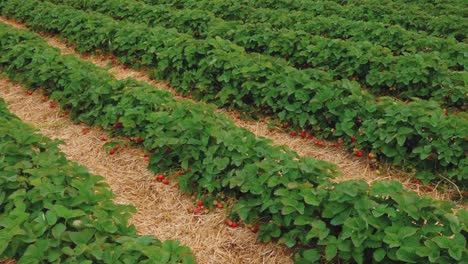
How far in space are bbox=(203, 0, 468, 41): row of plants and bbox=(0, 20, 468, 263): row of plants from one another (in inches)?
188

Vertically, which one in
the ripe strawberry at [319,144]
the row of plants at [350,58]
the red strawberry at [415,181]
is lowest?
the ripe strawberry at [319,144]

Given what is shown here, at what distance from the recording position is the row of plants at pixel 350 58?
5.54m

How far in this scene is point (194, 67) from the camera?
6.47 m

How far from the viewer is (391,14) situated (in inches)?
332

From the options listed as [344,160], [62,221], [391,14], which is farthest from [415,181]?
[391,14]

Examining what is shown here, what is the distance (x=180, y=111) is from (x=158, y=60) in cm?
276

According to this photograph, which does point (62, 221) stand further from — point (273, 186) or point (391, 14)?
point (391, 14)

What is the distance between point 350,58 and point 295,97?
1.63m

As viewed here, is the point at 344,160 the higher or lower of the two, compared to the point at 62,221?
lower

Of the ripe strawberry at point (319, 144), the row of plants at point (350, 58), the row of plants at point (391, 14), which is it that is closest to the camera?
the ripe strawberry at point (319, 144)

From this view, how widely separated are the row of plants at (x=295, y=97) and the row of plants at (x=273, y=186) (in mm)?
1129

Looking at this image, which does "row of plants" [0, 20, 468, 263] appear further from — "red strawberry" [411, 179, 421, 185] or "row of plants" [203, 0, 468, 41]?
"row of plants" [203, 0, 468, 41]

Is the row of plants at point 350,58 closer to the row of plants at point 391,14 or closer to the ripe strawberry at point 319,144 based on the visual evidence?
the ripe strawberry at point 319,144

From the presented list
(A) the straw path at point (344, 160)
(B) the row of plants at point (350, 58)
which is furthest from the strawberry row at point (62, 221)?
(B) the row of plants at point (350, 58)
